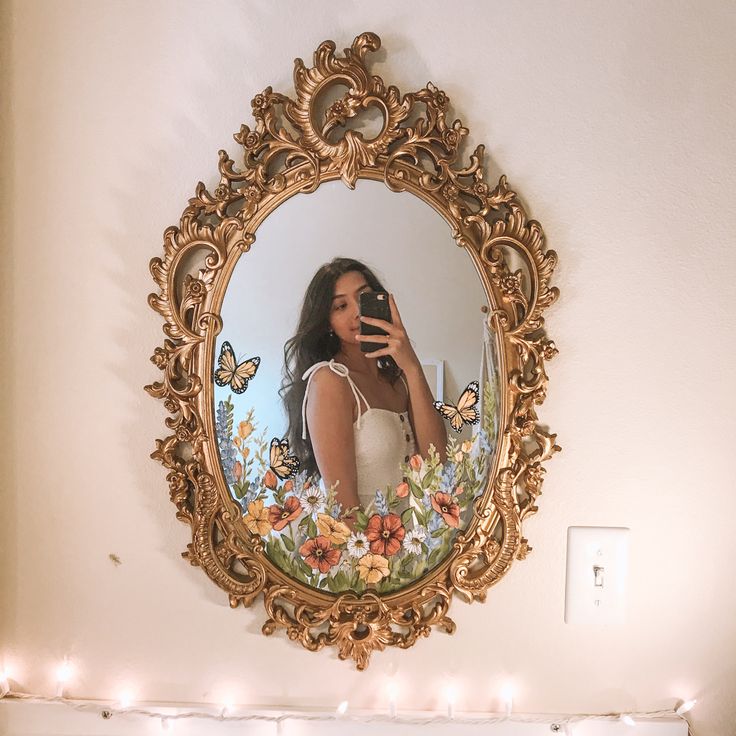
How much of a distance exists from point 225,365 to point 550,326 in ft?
1.99

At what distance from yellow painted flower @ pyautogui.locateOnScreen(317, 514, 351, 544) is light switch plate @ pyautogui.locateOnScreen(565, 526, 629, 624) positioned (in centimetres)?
42

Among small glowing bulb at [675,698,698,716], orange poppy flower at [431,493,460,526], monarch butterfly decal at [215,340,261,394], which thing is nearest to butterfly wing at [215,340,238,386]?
monarch butterfly decal at [215,340,261,394]

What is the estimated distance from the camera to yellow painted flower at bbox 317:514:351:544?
1.11 meters

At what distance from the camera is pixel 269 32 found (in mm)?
1124

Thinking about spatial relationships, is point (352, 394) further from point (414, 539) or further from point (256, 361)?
point (414, 539)

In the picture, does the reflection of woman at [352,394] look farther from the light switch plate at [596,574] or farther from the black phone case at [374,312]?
the light switch plate at [596,574]

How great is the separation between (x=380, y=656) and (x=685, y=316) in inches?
33.8

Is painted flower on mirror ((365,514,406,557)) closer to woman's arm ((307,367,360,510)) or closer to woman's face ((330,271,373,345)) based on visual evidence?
woman's arm ((307,367,360,510))

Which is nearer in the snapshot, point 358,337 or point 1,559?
point 358,337

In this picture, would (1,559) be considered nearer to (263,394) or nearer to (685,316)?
(263,394)

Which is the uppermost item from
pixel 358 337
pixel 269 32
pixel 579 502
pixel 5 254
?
pixel 269 32

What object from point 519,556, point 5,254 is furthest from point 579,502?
point 5,254

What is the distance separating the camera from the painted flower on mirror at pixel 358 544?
112 cm

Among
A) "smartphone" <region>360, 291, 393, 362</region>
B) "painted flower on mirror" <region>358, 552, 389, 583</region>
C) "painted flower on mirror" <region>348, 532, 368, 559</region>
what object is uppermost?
"smartphone" <region>360, 291, 393, 362</region>
